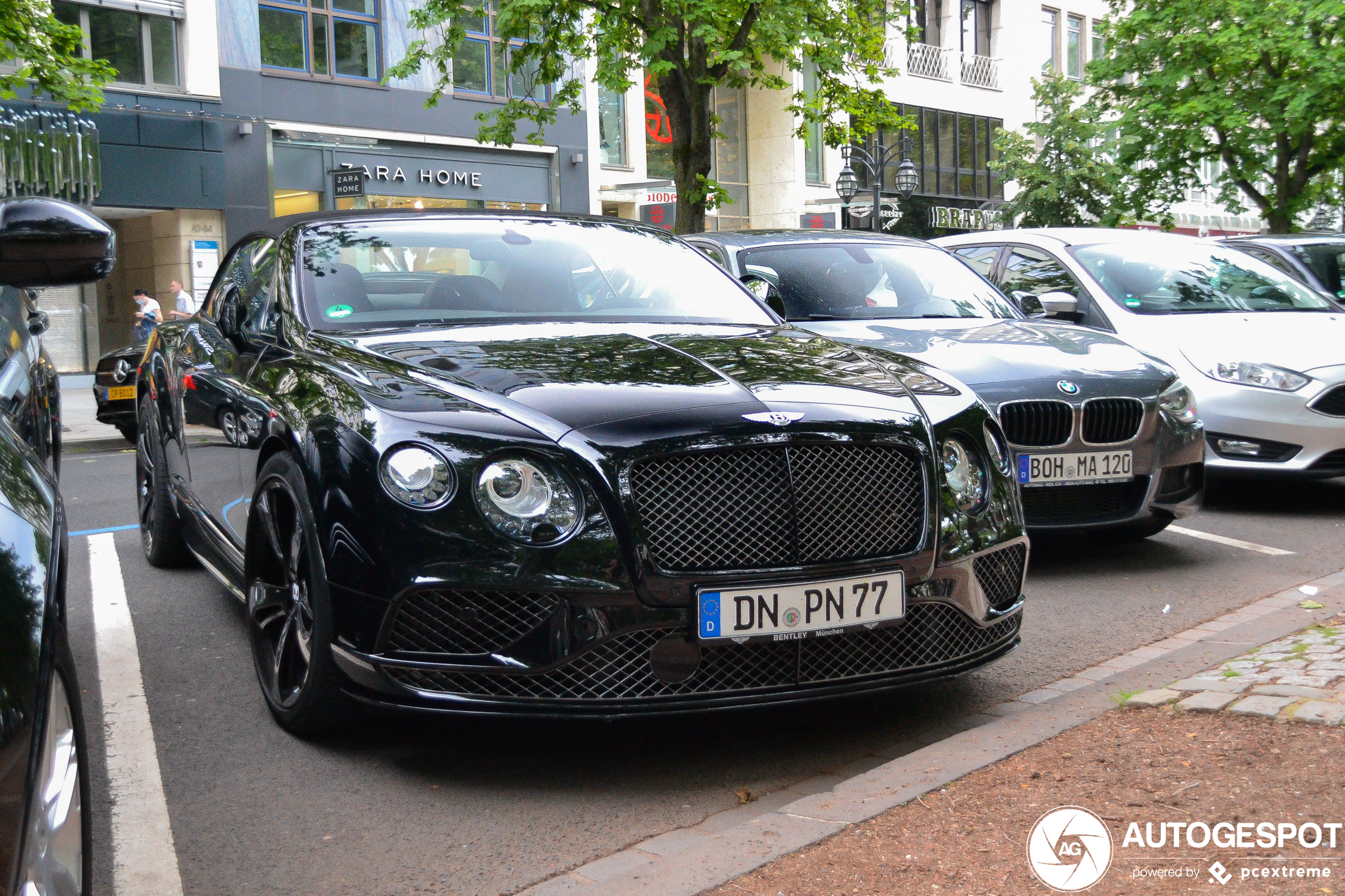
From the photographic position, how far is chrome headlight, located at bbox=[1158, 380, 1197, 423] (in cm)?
636

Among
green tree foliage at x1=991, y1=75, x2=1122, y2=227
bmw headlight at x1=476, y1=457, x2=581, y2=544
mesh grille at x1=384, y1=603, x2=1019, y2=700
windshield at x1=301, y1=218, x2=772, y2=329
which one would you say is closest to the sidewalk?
mesh grille at x1=384, y1=603, x2=1019, y2=700

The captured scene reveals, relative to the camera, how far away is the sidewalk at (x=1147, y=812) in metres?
2.86

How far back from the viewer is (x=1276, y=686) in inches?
160

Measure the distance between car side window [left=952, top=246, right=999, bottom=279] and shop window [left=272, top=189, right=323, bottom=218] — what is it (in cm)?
1780

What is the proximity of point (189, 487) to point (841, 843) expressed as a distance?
3.51m

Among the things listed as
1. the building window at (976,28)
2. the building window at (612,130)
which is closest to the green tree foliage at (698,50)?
the building window at (612,130)

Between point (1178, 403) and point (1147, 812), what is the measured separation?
3.62 metres

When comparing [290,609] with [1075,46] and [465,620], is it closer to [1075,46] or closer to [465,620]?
[465,620]

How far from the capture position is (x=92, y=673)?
4.91 metres

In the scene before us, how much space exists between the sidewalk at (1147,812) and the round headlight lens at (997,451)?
751 millimetres

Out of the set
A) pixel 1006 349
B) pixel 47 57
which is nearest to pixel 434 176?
pixel 47 57

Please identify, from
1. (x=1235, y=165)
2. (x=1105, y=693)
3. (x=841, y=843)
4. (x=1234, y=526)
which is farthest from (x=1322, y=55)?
(x=841, y=843)

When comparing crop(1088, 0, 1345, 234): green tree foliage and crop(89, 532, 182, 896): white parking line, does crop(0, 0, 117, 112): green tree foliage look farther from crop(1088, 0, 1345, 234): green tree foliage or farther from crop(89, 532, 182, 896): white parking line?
crop(1088, 0, 1345, 234): green tree foliage

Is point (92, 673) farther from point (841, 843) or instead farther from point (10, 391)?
point (841, 843)
